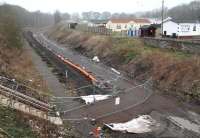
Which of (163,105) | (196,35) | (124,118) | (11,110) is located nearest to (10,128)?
(11,110)

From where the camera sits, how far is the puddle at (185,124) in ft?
81.7

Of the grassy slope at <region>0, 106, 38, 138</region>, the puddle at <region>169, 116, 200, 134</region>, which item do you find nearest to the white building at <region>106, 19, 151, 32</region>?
the puddle at <region>169, 116, 200, 134</region>

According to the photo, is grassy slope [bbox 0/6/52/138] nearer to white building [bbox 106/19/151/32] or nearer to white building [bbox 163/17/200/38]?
white building [bbox 163/17/200/38]

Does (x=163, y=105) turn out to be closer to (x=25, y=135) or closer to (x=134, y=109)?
(x=134, y=109)

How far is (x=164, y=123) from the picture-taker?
85.2ft

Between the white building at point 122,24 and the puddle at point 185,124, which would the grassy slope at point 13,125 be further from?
the white building at point 122,24

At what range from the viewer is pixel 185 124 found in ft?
84.5

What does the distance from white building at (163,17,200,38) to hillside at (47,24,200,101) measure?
936 cm

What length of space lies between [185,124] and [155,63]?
16.0 m

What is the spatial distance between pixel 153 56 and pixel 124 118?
17625 millimetres

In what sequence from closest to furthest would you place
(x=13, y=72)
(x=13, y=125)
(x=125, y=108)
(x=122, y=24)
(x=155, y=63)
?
(x=13, y=125) < (x=125, y=108) < (x=13, y=72) < (x=155, y=63) < (x=122, y=24)

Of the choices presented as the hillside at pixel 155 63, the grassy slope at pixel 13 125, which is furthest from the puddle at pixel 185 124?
the grassy slope at pixel 13 125

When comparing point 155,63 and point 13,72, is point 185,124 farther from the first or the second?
point 13,72

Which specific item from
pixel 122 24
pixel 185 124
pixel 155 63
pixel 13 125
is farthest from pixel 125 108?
pixel 122 24
